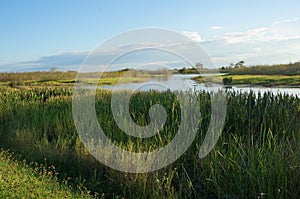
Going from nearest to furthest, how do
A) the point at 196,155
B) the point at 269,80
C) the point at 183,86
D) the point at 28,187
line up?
the point at 28,187, the point at 196,155, the point at 183,86, the point at 269,80

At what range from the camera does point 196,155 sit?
4230mm

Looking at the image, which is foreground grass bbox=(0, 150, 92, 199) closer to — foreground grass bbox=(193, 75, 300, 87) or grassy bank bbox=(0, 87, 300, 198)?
grassy bank bbox=(0, 87, 300, 198)

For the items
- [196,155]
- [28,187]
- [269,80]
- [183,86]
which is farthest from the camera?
[269,80]

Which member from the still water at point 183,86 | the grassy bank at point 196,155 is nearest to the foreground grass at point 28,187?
the grassy bank at point 196,155

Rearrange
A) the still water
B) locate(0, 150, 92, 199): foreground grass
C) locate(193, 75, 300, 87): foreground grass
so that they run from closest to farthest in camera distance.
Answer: locate(0, 150, 92, 199): foreground grass, the still water, locate(193, 75, 300, 87): foreground grass

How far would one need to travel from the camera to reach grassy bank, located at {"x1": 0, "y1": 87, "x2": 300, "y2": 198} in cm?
343

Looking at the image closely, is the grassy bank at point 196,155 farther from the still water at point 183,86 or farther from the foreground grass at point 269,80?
the foreground grass at point 269,80

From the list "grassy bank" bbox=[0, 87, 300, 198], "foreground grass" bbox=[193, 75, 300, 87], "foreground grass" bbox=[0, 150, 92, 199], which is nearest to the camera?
"foreground grass" bbox=[0, 150, 92, 199]

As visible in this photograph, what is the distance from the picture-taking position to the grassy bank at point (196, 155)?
11.3ft

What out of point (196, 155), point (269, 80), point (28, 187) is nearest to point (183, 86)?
point (196, 155)

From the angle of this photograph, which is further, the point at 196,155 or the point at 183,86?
the point at 183,86

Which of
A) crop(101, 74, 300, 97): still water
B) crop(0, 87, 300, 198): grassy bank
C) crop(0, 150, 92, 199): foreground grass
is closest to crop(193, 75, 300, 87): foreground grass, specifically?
crop(101, 74, 300, 97): still water

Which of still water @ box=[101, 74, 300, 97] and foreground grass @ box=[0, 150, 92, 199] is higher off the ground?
still water @ box=[101, 74, 300, 97]

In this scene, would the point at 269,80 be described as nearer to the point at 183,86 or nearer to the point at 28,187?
the point at 183,86
